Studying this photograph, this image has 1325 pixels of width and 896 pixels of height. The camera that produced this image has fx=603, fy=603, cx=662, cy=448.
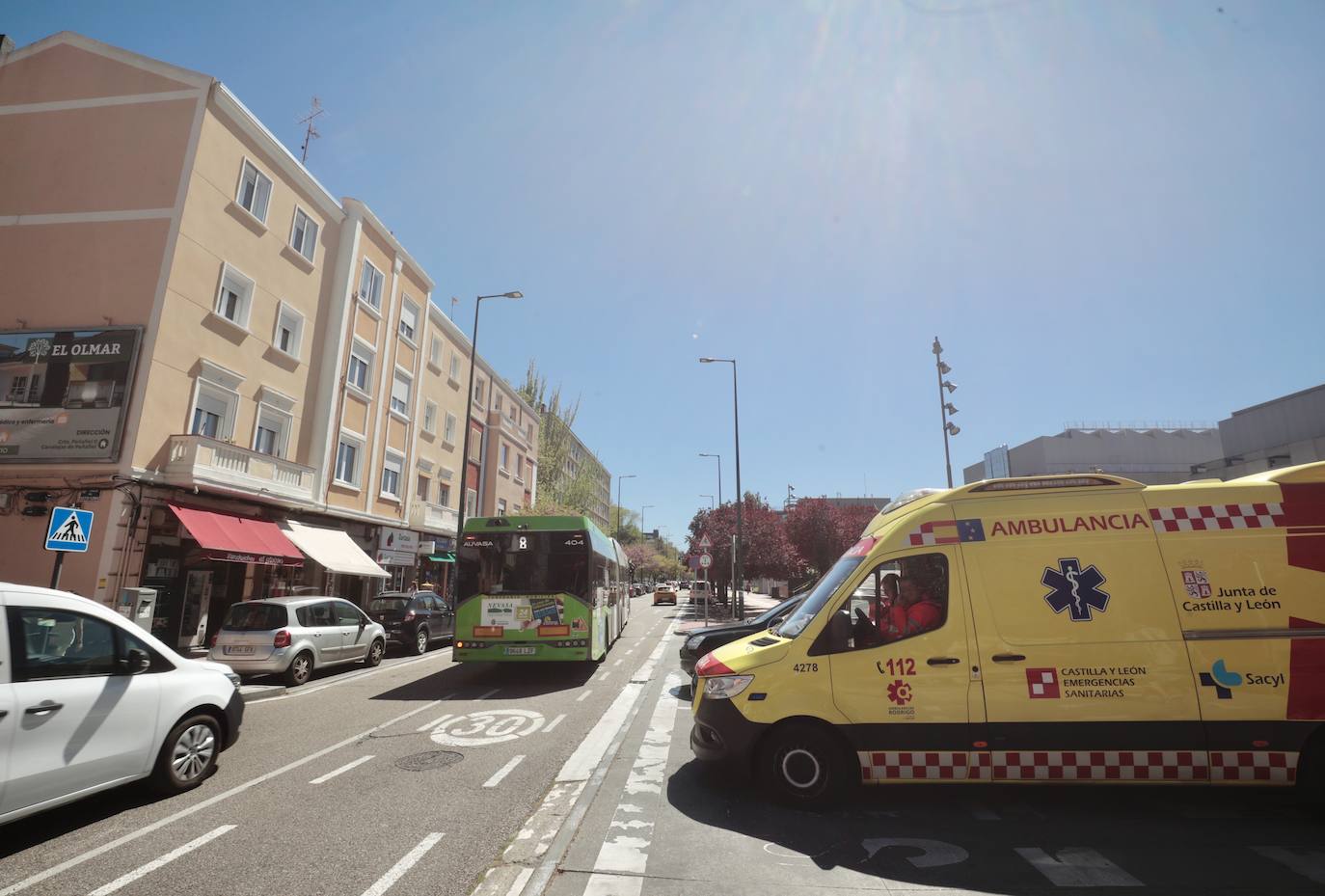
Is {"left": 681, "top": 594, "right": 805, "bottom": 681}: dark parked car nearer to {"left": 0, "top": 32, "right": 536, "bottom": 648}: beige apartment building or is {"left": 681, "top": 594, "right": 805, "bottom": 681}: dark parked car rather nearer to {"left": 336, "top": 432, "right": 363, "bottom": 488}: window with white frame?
{"left": 0, "top": 32, "right": 536, "bottom": 648}: beige apartment building

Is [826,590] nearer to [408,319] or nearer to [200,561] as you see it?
[200,561]

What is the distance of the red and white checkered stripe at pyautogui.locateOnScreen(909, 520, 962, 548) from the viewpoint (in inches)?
198

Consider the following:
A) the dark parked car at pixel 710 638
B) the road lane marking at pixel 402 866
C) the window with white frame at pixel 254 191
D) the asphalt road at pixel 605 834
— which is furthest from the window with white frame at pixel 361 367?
the road lane marking at pixel 402 866

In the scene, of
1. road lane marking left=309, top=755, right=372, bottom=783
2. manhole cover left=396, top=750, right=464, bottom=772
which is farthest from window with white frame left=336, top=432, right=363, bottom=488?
manhole cover left=396, top=750, right=464, bottom=772

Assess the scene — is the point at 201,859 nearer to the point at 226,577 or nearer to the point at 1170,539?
the point at 1170,539

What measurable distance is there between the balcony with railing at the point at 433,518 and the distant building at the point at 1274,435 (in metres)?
32.4

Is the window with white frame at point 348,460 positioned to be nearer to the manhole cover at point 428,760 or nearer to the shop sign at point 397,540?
the shop sign at point 397,540

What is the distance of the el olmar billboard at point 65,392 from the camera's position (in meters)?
13.7

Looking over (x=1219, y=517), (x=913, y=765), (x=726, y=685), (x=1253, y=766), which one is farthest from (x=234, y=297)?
(x=1253, y=766)

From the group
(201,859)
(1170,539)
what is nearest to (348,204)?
(201,859)

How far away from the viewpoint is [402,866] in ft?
12.6

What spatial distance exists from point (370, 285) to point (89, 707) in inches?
849

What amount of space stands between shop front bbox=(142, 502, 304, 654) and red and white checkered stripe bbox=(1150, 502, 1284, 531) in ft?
56.1

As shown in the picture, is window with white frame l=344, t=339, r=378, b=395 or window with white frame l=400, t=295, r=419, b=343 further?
window with white frame l=400, t=295, r=419, b=343
